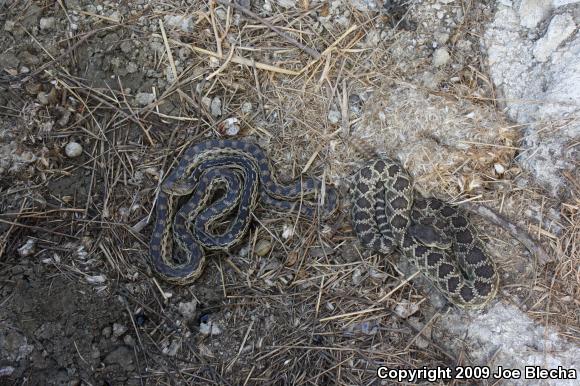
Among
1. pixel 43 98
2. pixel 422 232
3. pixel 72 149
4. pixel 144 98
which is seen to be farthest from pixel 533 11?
pixel 43 98

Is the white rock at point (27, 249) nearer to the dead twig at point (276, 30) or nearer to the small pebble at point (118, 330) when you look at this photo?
the small pebble at point (118, 330)

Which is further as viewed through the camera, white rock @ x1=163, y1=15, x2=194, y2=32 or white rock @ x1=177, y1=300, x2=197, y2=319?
white rock @ x1=163, y1=15, x2=194, y2=32

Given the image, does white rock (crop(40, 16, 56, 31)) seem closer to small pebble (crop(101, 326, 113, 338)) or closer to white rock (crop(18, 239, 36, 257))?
white rock (crop(18, 239, 36, 257))

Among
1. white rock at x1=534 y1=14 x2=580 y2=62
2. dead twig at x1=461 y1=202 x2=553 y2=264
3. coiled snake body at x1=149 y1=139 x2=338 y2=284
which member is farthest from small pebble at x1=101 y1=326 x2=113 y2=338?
white rock at x1=534 y1=14 x2=580 y2=62

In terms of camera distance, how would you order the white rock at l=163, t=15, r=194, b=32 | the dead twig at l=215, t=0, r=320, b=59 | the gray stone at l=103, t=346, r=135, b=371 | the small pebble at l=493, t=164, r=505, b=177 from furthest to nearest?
the white rock at l=163, t=15, r=194, b=32
the dead twig at l=215, t=0, r=320, b=59
the small pebble at l=493, t=164, r=505, b=177
the gray stone at l=103, t=346, r=135, b=371

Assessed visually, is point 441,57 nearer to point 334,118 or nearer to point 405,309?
point 334,118

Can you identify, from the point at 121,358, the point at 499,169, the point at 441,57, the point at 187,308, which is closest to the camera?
the point at 121,358
